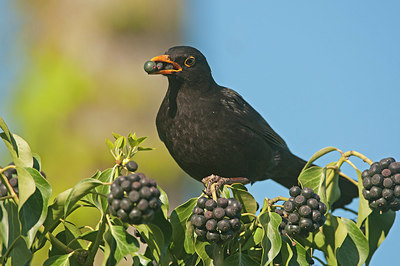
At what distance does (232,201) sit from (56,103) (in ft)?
14.7

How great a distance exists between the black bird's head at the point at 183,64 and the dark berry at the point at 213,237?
230cm

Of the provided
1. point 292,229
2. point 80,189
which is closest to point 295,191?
point 292,229

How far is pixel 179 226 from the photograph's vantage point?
2.63 m

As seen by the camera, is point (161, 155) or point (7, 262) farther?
point (161, 155)

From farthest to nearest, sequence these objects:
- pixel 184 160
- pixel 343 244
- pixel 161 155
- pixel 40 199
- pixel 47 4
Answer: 1. pixel 47 4
2. pixel 161 155
3. pixel 184 160
4. pixel 343 244
5. pixel 40 199

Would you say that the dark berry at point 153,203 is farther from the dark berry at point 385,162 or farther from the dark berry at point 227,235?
the dark berry at point 385,162

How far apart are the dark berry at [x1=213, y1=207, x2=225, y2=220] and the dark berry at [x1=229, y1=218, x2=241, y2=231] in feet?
0.14

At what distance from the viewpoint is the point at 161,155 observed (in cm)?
657

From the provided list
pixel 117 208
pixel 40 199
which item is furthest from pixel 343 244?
pixel 40 199

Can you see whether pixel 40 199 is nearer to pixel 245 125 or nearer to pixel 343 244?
pixel 343 244

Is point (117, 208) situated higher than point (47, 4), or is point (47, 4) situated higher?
point (47, 4)

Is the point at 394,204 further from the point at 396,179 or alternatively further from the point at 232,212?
the point at 232,212

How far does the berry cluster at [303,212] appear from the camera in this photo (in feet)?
8.34

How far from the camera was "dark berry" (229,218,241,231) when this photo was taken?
2465 millimetres
